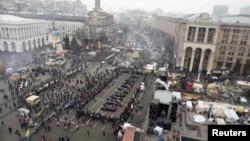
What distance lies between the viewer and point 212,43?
5409 centimetres

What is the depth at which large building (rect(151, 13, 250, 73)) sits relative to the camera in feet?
177

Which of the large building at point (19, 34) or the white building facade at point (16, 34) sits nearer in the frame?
the white building facade at point (16, 34)

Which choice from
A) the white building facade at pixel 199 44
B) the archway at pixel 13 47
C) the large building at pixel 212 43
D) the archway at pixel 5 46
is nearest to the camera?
the white building facade at pixel 199 44

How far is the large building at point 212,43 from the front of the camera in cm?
5388

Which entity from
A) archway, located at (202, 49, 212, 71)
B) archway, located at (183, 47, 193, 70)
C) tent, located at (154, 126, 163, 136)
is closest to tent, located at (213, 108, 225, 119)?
tent, located at (154, 126, 163, 136)

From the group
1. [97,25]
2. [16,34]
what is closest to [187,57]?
[97,25]

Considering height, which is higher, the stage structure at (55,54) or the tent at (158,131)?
the stage structure at (55,54)

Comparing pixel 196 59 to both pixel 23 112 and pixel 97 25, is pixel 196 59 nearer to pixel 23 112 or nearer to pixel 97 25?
pixel 23 112

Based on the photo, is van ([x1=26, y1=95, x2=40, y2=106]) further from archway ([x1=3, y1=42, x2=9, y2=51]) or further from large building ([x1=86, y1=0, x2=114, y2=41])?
large building ([x1=86, y1=0, x2=114, y2=41])

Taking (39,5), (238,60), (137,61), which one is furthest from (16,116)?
(39,5)

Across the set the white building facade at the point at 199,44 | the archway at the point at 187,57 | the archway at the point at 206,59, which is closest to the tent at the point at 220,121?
the white building facade at the point at 199,44

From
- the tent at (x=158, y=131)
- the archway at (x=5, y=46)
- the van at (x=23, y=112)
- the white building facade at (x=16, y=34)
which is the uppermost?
the white building facade at (x=16, y=34)

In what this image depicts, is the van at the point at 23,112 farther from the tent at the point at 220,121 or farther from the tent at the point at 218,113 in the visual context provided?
the tent at the point at 218,113

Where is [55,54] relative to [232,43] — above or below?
below
